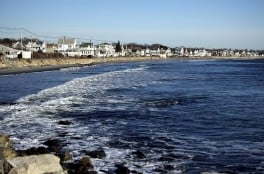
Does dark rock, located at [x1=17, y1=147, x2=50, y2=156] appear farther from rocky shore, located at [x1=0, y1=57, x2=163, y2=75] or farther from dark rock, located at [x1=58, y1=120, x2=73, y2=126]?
rocky shore, located at [x1=0, y1=57, x2=163, y2=75]

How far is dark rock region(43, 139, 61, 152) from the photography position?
16.0 m

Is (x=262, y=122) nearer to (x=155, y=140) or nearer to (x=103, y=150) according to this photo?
(x=155, y=140)

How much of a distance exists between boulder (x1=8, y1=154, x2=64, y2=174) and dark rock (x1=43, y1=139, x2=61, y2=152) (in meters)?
5.46

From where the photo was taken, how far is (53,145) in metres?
16.9

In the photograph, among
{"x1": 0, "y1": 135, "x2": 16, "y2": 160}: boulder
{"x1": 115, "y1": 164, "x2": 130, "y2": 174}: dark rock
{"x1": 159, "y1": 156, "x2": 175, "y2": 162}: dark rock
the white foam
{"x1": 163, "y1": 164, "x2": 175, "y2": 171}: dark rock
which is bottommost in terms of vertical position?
the white foam

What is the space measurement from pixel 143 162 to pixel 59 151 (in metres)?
3.53

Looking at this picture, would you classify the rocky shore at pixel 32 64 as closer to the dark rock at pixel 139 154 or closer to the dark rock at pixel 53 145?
the dark rock at pixel 53 145

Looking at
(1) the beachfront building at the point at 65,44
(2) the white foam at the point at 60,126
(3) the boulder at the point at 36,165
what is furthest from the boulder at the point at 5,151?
(1) the beachfront building at the point at 65,44

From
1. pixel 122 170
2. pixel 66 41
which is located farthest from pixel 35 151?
pixel 66 41

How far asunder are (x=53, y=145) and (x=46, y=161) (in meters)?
6.68

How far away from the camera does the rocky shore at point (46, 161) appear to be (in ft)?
32.7

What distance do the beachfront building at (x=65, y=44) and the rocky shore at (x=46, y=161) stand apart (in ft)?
468

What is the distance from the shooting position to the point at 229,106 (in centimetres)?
2900

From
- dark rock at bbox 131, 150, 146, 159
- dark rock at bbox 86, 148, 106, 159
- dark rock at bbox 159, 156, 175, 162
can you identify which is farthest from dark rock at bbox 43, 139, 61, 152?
dark rock at bbox 159, 156, 175, 162
